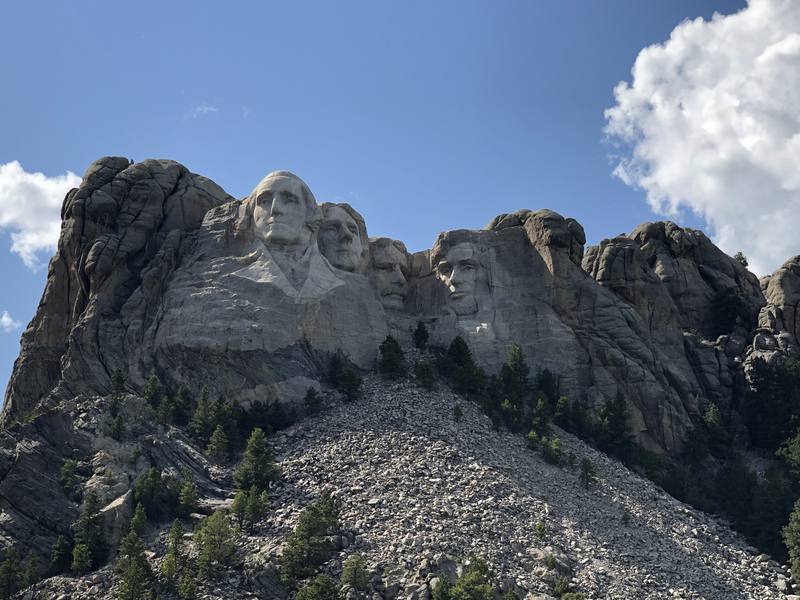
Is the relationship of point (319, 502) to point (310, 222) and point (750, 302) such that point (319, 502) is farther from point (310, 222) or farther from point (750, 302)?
point (750, 302)

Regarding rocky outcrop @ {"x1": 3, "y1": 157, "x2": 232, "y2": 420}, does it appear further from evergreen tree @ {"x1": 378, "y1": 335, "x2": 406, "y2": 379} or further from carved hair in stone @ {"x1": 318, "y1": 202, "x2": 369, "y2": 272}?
evergreen tree @ {"x1": 378, "y1": 335, "x2": 406, "y2": 379}

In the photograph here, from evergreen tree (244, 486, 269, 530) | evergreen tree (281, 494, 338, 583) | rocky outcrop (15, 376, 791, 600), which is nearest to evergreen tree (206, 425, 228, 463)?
rocky outcrop (15, 376, 791, 600)

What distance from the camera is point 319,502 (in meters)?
60.9

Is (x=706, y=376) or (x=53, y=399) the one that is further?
(x=706, y=376)

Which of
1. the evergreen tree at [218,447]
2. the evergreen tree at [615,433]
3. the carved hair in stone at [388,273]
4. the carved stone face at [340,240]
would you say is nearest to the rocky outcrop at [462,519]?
the evergreen tree at [218,447]

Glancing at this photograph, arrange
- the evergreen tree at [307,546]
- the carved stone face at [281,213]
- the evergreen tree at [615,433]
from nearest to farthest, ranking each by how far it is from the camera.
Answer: the evergreen tree at [307,546], the evergreen tree at [615,433], the carved stone face at [281,213]

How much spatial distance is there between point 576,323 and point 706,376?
26.7ft

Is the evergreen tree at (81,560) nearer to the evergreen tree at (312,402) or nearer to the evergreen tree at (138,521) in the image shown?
the evergreen tree at (138,521)

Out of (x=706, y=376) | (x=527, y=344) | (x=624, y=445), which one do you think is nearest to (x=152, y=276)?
(x=527, y=344)

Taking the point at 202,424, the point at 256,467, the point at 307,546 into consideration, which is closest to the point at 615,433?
the point at 256,467

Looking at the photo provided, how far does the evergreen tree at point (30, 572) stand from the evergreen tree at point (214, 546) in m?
6.49

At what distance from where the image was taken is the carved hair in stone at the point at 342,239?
80.6 m

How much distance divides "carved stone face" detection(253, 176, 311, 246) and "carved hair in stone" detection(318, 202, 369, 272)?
6.96 feet

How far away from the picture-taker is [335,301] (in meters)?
77.4
